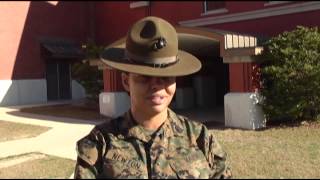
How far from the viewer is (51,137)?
12.6 meters

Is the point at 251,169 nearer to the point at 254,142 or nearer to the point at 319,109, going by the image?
the point at 254,142

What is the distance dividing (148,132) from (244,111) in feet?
35.1

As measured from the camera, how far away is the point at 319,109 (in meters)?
12.8

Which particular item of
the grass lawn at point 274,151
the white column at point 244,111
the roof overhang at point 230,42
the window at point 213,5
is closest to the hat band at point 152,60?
the grass lawn at point 274,151

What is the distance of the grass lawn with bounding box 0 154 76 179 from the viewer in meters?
7.40

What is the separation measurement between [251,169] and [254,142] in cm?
301

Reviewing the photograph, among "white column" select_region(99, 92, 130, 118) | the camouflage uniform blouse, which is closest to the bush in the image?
"white column" select_region(99, 92, 130, 118)

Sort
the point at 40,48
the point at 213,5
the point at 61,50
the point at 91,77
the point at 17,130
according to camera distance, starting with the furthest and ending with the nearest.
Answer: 1. the point at 61,50
2. the point at 40,48
3. the point at 213,5
4. the point at 91,77
5. the point at 17,130

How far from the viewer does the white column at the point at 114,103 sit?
674 inches

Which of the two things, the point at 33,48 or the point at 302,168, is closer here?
the point at 302,168

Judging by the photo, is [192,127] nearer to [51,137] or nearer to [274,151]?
[274,151]

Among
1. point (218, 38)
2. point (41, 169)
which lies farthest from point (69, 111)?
point (41, 169)

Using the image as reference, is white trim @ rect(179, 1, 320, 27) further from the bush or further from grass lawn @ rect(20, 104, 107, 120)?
grass lawn @ rect(20, 104, 107, 120)

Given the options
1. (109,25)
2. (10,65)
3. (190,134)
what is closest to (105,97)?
(10,65)
